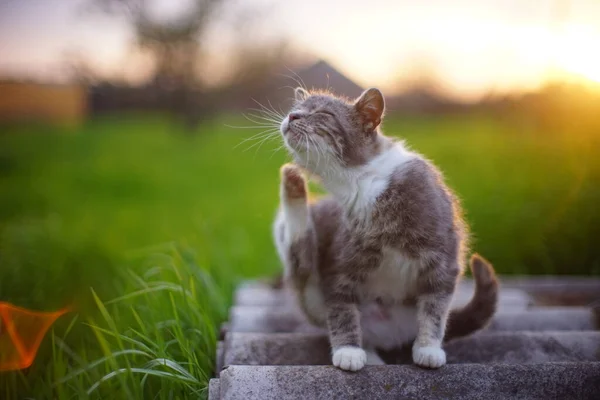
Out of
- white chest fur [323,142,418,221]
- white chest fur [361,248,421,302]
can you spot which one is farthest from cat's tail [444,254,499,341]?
white chest fur [323,142,418,221]

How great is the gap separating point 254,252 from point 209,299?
205 centimetres

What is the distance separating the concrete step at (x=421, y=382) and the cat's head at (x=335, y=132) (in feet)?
2.46

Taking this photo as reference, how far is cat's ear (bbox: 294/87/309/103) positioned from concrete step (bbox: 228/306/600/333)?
1001 mm

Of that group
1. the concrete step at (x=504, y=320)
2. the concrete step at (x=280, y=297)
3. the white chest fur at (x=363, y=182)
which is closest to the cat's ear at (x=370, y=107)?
the white chest fur at (x=363, y=182)

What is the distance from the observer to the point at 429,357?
185cm

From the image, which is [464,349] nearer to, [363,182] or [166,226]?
[363,182]

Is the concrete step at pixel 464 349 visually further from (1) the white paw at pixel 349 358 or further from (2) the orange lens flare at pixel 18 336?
(2) the orange lens flare at pixel 18 336

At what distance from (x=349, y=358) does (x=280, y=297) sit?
1452 mm

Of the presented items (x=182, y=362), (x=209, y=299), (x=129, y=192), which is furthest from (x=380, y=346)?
(x=129, y=192)

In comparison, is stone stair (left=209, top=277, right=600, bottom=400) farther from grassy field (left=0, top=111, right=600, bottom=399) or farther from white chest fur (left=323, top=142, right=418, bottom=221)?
white chest fur (left=323, top=142, right=418, bottom=221)

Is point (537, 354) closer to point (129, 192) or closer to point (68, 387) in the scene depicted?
point (68, 387)

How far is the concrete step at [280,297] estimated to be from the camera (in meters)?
3.13

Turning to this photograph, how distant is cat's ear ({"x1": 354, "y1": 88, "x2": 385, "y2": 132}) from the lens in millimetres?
2061

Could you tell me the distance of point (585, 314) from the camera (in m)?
2.71
